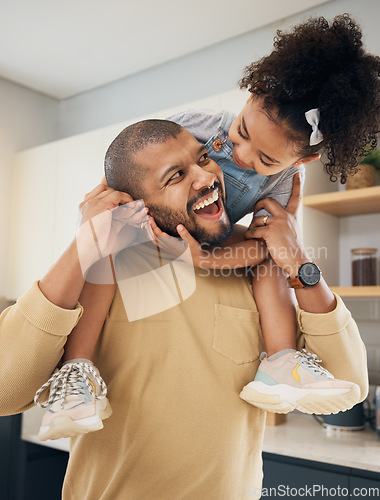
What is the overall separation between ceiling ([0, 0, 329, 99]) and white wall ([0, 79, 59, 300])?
52mm

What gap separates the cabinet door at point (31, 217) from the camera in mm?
1942

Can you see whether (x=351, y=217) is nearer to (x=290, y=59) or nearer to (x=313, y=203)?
(x=313, y=203)

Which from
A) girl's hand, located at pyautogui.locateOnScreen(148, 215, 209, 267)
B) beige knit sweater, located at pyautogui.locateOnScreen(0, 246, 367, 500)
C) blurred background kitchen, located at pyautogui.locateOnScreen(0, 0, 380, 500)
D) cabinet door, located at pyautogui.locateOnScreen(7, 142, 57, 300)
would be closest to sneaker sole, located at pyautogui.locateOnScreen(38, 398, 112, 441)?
beige knit sweater, located at pyautogui.locateOnScreen(0, 246, 367, 500)

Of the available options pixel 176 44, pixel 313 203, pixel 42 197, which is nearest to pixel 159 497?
pixel 313 203

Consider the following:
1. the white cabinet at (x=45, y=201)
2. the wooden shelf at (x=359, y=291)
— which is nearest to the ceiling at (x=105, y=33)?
the white cabinet at (x=45, y=201)

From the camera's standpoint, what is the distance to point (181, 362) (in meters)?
0.62

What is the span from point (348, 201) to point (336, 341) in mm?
854

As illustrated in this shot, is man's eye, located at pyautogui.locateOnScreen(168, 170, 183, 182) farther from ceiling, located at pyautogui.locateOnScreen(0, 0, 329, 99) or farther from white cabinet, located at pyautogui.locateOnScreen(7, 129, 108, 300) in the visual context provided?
ceiling, located at pyautogui.locateOnScreen(0, 0, 329, 99)

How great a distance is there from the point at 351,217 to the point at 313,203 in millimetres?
197

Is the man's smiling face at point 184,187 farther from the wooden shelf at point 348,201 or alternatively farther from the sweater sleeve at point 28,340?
the wooden shelf at point 348,201

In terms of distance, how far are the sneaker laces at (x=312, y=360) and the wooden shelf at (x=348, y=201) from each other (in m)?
0.82

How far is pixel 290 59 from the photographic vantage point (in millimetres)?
561

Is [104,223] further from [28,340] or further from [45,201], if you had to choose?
[45,201]

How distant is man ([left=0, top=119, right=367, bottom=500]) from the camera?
58 cm
